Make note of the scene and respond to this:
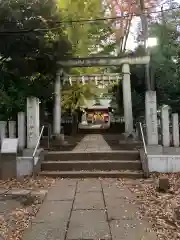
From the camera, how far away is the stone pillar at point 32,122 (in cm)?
991

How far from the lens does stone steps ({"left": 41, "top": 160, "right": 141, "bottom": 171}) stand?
961 cm

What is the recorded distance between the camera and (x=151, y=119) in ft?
33.0

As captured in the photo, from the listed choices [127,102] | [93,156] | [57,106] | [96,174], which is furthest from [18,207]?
[127,102]

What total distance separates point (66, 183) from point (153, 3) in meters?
15.8

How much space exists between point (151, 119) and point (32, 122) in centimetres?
340

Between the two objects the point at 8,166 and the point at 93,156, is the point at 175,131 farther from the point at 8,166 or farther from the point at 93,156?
the point at 8,166

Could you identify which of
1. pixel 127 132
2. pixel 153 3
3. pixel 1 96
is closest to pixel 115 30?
pixel 153 3

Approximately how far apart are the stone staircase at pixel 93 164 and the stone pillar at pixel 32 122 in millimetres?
662

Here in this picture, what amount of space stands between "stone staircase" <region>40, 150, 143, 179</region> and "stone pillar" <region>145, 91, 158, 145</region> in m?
0.65

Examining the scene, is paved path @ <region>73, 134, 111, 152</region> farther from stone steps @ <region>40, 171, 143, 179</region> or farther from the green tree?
the green tree

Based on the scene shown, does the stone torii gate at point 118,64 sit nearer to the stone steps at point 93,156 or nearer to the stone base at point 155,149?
the stone steps at point 93,156

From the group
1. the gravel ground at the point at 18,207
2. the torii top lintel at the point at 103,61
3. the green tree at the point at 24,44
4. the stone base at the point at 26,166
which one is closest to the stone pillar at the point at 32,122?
the stone base at the point at 26,166

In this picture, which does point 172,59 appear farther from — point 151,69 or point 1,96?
point 1,96

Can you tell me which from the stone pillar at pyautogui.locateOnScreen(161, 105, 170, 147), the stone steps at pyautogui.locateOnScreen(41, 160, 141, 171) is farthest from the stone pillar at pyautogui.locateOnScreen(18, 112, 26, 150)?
the stone pillar at pyautogui.locateOnScreen(161, 105, 170, 147)
